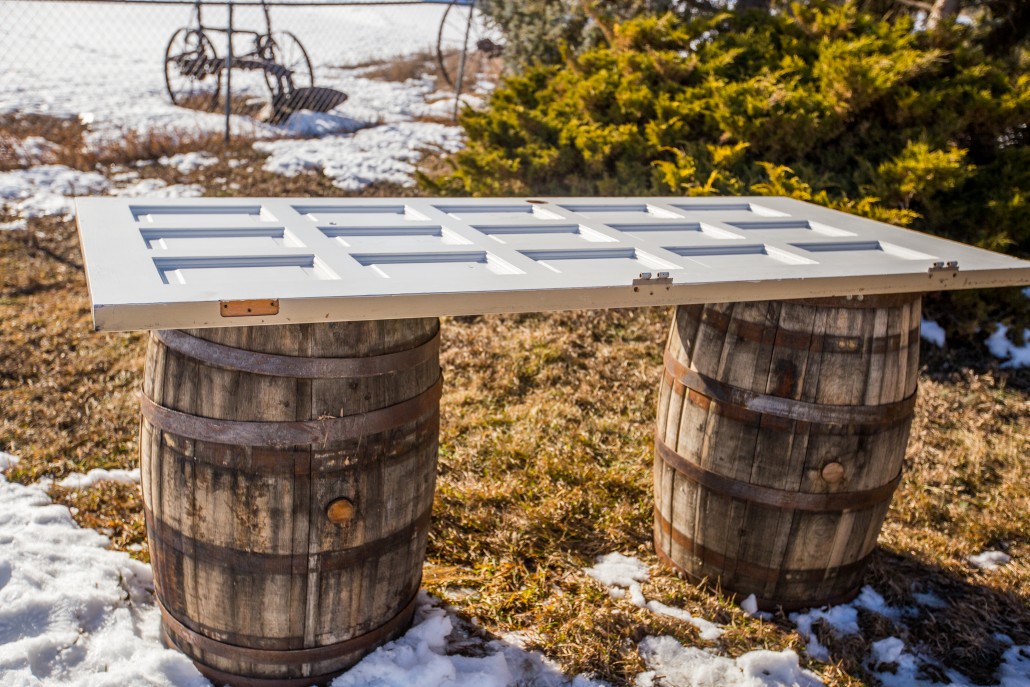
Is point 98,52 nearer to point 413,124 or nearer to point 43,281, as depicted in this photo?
point 413,124

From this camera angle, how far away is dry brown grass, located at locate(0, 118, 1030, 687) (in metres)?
2.93

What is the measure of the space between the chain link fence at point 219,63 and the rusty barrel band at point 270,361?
6913mm

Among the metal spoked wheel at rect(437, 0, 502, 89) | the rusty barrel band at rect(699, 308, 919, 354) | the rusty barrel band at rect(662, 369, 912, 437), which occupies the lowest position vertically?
the rusty barrel band at rect(662, 369, 912, 437)

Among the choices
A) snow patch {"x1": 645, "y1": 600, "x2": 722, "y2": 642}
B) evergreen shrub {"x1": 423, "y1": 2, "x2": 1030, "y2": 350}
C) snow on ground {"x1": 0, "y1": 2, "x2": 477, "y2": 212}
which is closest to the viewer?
snow patch {"x1": 645, "y1": 600, "x2": 722, "y2": 642}

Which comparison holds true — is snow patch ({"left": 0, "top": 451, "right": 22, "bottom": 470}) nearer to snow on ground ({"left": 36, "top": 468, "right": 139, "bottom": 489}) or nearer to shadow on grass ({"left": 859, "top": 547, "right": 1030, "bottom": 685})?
snow on ground ({"left": 36, "top": 468, "right": 139, "bottom": 489})

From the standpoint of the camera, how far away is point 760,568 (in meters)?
3.02

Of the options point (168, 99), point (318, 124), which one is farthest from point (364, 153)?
point (168, 99)

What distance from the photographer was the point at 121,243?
7.41 feet

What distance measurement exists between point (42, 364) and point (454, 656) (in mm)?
3458

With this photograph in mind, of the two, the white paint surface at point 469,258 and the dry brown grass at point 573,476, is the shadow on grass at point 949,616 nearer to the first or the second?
the dry brown grass at point 573,476

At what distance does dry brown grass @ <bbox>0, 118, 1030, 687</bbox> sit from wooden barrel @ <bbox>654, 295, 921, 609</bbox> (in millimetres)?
205

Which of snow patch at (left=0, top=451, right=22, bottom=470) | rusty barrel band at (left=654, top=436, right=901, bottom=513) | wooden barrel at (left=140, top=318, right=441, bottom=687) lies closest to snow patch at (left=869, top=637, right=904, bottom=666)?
rusty barrel band at (left=654, top=436, right=901, bottom=513)

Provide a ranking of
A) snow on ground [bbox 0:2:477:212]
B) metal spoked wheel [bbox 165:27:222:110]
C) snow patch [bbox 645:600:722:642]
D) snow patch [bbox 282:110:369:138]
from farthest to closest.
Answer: metal spoked wheel [bbox 165:27:222:110] < snow patch [bbox 282:110:369:138] < snow on ground [bbox 0:2:477:212] < snow patch [bbox 645:600:722:642]

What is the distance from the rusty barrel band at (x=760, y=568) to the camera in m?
3.02
